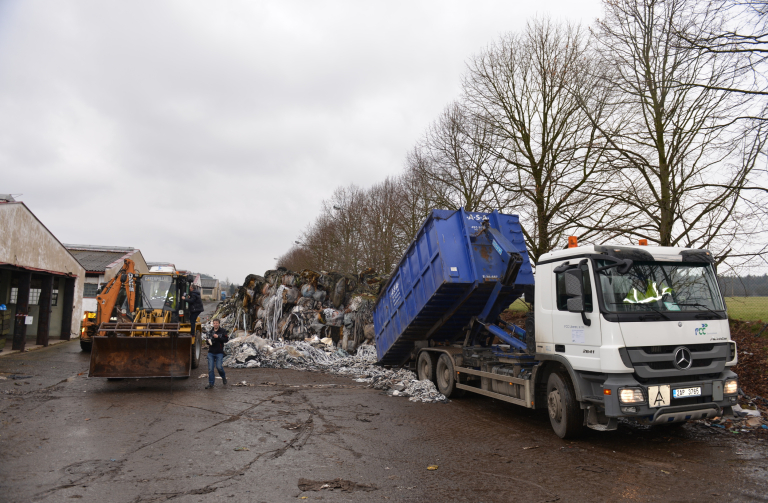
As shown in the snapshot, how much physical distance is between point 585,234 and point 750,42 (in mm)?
6515

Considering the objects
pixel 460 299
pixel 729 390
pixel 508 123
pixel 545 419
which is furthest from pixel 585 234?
pixel 729 390

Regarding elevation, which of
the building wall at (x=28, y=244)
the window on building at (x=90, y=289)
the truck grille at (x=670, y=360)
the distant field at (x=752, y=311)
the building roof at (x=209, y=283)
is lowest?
the truck grille at (x=670, y=360)

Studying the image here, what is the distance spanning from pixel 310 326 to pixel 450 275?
1027 cm

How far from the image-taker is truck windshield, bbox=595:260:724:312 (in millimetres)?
5926

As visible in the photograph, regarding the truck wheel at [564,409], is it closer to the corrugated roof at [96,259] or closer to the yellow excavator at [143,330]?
the yellow excavator at [143,330]

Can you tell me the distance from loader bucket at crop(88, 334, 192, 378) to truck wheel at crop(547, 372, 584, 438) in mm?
7292

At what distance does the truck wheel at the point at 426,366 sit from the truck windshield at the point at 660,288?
484cm

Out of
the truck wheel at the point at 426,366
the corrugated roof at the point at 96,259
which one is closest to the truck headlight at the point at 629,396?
the truck wheel at the point at 426,366

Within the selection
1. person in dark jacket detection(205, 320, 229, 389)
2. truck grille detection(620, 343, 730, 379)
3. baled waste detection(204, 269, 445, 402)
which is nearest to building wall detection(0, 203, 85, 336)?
baled waste detection(204, 269, 445, 402)

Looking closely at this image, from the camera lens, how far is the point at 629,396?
5.50 meters

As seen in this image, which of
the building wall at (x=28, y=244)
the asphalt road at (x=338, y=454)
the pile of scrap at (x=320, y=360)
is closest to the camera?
the asphalt road at (x=338, y=454)

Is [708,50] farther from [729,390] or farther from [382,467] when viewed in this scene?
[382,467]

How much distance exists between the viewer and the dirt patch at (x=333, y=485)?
4637 millimetres

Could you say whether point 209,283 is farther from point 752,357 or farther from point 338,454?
point 338,454
